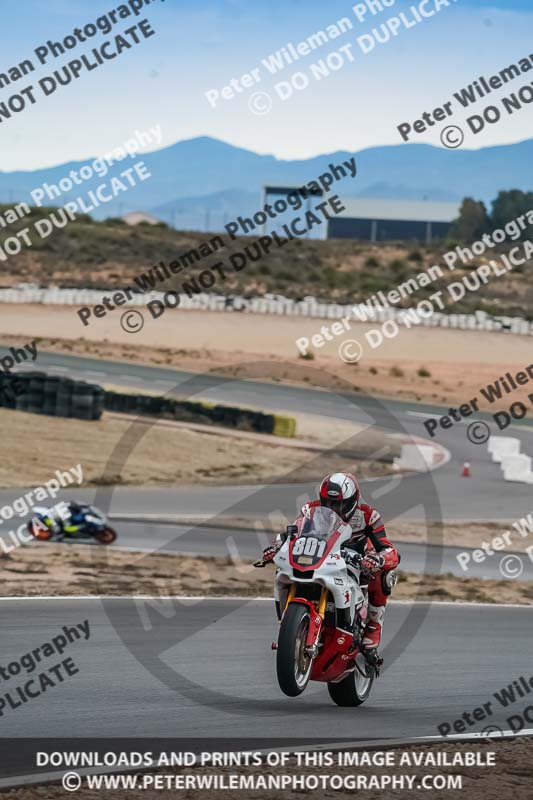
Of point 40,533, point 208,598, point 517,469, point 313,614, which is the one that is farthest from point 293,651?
point 517,469

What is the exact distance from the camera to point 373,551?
28.4ft

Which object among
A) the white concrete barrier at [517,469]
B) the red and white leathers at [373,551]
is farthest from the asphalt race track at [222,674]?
the white concrete barrier at [517,469]

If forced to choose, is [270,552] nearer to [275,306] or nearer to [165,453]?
[165,453]

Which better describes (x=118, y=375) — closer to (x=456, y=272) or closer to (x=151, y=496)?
(x=151, y=496)

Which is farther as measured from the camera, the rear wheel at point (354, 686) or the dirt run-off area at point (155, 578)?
the dirt run-off area at point (155, 578)

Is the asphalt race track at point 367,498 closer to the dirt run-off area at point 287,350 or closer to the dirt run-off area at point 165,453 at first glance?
the dirt run-off area at point 165,453

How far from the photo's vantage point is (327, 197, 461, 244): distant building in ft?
468

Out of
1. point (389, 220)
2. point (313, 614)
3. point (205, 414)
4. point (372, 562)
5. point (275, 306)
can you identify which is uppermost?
point (389, 220)

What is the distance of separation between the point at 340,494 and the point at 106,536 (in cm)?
1001

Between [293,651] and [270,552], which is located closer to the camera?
[293,651]

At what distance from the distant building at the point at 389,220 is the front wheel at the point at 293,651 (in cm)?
13529

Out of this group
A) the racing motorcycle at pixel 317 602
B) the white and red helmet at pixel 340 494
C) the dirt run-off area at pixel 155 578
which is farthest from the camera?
the dirt run-off area at pixel 155 578

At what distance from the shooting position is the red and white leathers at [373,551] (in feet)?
28.6

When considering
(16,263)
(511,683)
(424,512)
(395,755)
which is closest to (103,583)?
(511,683)
